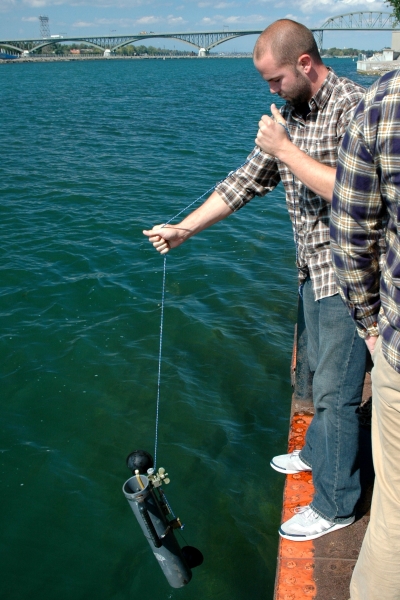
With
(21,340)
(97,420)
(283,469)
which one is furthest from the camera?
(21,340)

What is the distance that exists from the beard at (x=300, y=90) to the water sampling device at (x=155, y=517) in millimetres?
2005

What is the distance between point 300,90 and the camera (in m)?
2.76

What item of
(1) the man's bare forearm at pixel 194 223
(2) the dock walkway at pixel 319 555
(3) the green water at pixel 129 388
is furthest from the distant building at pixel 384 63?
(2) the dock walkway at pixel 319 555

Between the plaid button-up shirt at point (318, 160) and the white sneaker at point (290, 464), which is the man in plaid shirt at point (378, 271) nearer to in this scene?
the plaid button-up shirt at point (318, 160)

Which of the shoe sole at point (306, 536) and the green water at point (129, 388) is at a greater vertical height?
the shoe sole at point (306, 536)

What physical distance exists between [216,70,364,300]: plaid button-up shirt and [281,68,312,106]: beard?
0.11 ft

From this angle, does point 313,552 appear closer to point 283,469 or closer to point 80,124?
point 283,469

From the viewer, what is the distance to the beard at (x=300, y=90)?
2.74 meters

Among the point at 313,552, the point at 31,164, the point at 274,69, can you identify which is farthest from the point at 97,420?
the point at 31,164

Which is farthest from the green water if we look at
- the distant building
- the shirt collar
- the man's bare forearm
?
the distant building

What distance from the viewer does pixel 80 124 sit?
2512 centimetres

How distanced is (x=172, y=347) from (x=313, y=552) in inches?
166

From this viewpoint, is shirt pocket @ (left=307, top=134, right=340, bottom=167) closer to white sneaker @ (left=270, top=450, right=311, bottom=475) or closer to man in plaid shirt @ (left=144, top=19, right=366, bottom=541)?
man in plaid shirt @ (left=144, top=19, right=366, bottom=541)

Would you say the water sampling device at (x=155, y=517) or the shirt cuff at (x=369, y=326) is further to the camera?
the water sampling device at (x=155, y=517)
